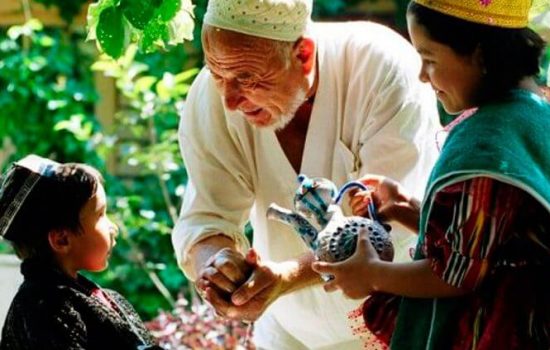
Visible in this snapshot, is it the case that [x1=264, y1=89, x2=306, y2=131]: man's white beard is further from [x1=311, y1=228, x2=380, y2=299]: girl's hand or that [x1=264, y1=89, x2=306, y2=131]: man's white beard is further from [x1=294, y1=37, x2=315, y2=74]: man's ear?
[x1=311, y1=228, x2=380, y2=299]: girl's hand

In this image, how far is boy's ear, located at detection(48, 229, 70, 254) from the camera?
2.43 meters

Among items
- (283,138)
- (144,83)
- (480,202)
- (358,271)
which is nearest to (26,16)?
(144,83)

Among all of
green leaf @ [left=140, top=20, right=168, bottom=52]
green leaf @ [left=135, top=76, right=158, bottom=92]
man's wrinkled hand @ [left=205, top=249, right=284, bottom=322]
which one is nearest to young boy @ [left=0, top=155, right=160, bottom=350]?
man's wrinkled hand @ [left=205, top=249, right=284, bottom=322]

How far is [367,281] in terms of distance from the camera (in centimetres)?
204

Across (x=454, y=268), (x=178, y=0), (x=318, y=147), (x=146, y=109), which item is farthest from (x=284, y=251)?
(x=146, y=109)

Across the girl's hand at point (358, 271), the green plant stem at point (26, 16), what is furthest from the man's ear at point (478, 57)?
the green plant stem at point (26, 16)

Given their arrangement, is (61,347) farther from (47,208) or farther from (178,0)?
(178,0)

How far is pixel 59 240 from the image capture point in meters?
2.43

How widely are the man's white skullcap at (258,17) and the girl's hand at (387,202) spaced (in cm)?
37

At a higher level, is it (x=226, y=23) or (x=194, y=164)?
(x=226, y=23)

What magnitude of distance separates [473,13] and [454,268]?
385 millimetres

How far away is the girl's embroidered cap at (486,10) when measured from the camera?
1.97 meters

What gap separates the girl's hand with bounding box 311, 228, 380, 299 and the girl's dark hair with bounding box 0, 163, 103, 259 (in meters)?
0.58

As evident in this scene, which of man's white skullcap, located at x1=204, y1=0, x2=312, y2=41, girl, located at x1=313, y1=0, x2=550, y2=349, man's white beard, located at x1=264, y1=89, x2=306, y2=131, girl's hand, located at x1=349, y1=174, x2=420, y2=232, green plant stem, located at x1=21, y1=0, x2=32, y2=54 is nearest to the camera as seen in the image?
girl, located at x1=313, y1=0, x2=550, y2=349
